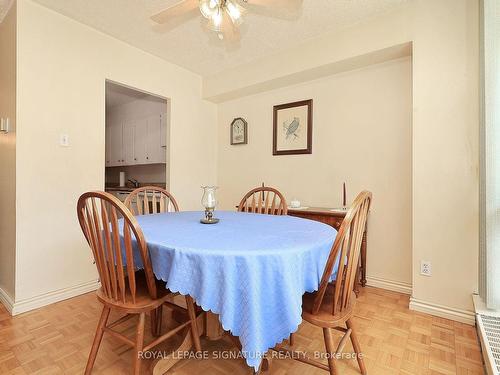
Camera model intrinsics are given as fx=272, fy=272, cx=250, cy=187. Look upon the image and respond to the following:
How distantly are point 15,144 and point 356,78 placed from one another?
9.74 ft

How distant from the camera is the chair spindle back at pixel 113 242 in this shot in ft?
3.70

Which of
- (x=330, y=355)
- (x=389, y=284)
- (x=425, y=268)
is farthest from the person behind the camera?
(x=389, y=284)

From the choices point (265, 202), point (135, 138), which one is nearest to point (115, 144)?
point (135, 138)

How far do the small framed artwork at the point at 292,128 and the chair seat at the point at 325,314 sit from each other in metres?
1.94

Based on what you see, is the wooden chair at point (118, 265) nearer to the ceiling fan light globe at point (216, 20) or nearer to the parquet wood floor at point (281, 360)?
the parquet wood floor at point (281, 360)

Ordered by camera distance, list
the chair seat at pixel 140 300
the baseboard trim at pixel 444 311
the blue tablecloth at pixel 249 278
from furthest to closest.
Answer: the baseboard trim at pixel 444 311, the chair seat at pixel 140 300, the blue tablecloth at pixel 249 278

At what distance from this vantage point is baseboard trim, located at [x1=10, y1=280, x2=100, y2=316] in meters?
2.00

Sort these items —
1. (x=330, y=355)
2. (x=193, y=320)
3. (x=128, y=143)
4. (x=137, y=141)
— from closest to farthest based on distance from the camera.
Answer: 1. (x=330, y=355)
2. (x=193, y=320)
3. (x=137, y=141)
4. (x=128, y=143)

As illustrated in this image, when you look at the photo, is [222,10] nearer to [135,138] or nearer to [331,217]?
[331,217]

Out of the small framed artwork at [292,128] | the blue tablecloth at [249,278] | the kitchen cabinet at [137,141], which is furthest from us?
the kitchen cabinet at [137,141]

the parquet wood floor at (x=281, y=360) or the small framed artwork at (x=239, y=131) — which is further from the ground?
the small framed artwork at (x=239, y=131)

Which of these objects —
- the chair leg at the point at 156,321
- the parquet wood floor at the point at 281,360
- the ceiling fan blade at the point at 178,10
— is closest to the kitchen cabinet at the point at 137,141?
the ceiling fan blade at the point at 178,10

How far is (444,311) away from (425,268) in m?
0.31

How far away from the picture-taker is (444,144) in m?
1.97
